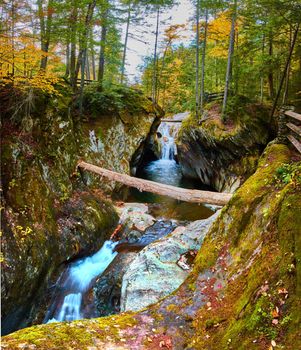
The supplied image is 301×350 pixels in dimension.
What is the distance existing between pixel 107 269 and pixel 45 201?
9.64 ft

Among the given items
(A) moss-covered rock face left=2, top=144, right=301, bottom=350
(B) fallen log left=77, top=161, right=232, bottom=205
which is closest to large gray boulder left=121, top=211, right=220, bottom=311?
(B) fallen log left=77, top=161, right=232, bottom=205

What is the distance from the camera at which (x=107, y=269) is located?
8664 mm

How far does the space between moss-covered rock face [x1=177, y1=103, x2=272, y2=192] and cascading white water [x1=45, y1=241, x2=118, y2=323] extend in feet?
28.6

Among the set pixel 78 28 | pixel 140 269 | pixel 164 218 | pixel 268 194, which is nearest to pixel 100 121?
pixel 78 28

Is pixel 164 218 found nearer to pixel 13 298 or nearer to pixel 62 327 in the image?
pixel 13 298

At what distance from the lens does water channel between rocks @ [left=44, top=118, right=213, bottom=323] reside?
295 inches

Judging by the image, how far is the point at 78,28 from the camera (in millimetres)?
11305

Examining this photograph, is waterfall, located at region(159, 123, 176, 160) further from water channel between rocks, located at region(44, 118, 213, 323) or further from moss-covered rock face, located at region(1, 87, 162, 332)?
moss-covered rock face, located at region(1, 87, 162, 332)

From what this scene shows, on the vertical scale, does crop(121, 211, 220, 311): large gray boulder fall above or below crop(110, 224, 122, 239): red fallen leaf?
above

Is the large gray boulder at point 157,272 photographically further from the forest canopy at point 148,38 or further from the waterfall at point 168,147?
the waterfall at point 168,147

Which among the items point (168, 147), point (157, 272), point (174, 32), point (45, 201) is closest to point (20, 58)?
point (45, 201)

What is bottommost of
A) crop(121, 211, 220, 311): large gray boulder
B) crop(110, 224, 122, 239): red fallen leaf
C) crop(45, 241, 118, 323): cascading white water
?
crop(45, 241, 118, 323): cascading white water

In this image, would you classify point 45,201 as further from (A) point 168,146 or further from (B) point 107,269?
(A) point 168,146

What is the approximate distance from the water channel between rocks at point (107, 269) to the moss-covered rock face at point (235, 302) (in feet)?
12.1
